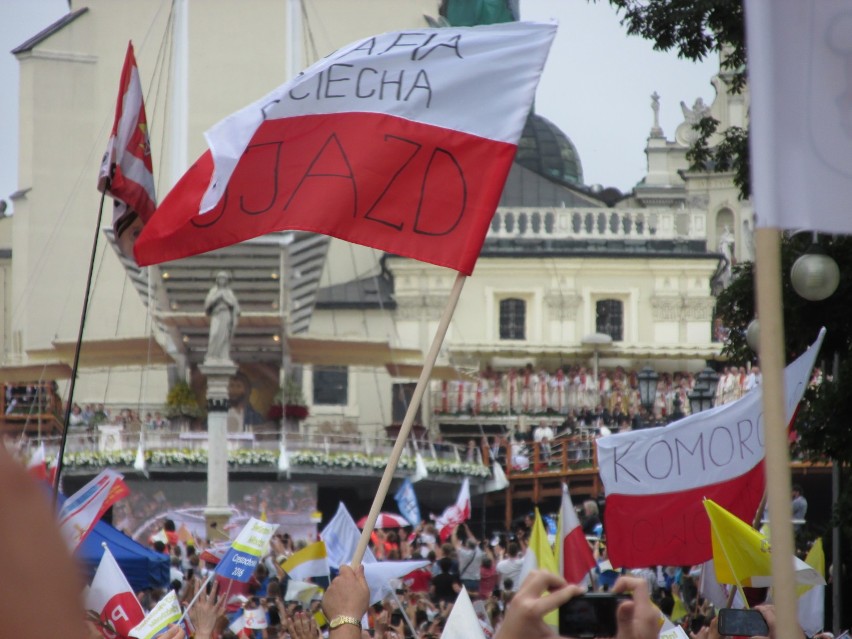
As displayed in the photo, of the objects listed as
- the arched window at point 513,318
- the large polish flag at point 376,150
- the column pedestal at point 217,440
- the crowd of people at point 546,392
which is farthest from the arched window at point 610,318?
the large polish flag at point 376,150

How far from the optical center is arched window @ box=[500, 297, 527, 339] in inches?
2156

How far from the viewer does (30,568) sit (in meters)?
1.25

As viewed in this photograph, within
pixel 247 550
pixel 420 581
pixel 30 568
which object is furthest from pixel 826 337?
pixel 30 568

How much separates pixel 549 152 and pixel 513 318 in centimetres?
1209

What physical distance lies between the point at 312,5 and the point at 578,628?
5560 cm

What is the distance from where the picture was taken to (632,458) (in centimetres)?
1087

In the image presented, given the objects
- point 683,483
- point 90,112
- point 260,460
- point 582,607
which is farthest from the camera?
point 90,112

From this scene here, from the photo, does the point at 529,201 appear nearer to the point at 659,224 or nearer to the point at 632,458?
the point at 659,224

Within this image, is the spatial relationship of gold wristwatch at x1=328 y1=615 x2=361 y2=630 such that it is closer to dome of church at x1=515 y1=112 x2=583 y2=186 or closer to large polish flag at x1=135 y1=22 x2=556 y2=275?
large polish flag at x1=135 y1=22 x2=556 y2=275

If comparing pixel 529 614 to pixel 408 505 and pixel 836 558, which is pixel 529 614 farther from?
pixel 408 505

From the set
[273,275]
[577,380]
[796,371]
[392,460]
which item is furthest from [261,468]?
[392,460]

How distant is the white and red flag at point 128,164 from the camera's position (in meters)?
10.0

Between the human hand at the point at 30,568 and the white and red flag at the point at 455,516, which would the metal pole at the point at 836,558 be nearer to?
the human hand at the point at 30,568

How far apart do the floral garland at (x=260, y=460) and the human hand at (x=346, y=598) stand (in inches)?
1386
